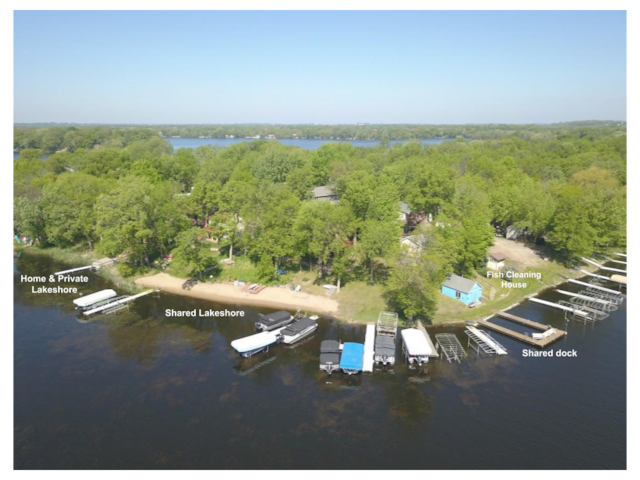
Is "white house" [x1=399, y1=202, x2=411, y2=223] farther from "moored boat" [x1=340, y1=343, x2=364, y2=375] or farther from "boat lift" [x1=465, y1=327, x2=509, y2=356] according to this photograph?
"moored boat" [x1=340, y1=343, x2=364, y2=375]

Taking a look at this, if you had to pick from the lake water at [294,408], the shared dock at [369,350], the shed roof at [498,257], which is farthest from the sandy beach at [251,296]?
the shed roof at [498,257]

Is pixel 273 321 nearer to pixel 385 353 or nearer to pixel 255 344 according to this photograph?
pixel 255 344

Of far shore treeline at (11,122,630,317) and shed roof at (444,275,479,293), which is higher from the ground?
far shore treeline at (11,122,630,317)

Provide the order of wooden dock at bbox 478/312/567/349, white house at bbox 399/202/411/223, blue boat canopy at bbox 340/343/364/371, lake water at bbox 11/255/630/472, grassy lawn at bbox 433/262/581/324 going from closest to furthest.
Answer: lake water at bbox 11/255/630/472, blue boat canopy at bbox 340/343/364/371, wooden dock at bbox 478/312/567/349, grassy lawn at bbox 433/262/581/324, white house at bbox 399/202/411/223

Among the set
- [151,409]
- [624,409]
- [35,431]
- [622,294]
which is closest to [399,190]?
[622,294]

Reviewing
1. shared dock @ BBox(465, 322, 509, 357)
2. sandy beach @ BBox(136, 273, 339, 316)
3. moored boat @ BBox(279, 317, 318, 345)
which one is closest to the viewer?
shared dock @ BBox(465, 322, 509, 357)

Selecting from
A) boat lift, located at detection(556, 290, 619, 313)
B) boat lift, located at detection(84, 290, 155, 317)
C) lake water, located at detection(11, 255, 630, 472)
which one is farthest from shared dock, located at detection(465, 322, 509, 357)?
boat lift, located at detection(84, 290, 155, 317)

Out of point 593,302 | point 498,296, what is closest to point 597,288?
point 593,302
